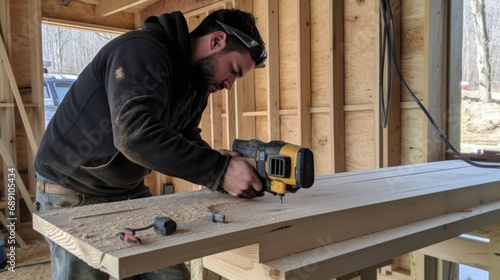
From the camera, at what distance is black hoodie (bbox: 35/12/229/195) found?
1.04 meters

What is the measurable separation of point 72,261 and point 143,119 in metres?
0.65

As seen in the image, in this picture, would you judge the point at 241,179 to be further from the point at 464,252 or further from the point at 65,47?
the point at 65,47

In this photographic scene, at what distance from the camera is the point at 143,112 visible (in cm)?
105

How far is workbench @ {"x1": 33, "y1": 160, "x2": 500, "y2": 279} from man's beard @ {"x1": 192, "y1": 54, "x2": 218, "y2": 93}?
1.51 feet

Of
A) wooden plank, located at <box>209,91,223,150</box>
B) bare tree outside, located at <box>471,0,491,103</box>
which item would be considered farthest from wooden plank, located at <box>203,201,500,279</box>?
wooden plank, located at <box>209,91,223,150</box>

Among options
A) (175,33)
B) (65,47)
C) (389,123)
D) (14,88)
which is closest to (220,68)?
(175,33)

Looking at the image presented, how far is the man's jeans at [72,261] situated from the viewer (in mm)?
1339

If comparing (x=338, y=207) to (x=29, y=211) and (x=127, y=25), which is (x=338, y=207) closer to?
(x=29, y=211)

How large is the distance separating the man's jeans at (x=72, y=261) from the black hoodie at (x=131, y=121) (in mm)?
41

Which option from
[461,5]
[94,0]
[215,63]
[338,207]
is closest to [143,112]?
[215,63]

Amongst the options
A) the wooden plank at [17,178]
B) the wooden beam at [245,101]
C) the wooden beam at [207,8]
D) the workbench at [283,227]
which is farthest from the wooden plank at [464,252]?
the wooden plank at [17,178]

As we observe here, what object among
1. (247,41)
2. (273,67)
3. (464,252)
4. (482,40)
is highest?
(482,40)

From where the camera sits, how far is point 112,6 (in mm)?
4062

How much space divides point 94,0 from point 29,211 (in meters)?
2.36
